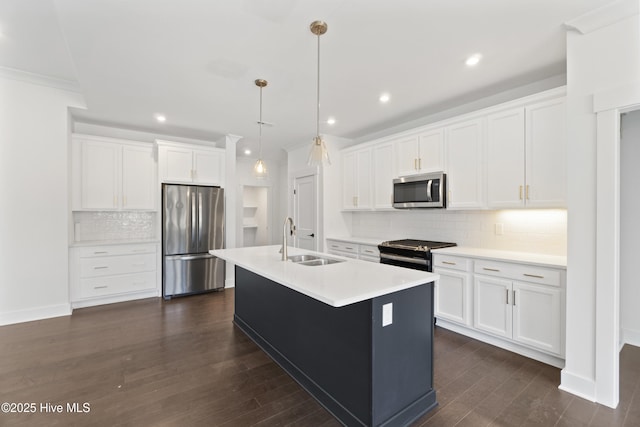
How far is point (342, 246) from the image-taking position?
467 centimetres

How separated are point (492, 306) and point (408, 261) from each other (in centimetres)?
95

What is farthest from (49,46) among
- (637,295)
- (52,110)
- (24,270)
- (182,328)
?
(637,295)

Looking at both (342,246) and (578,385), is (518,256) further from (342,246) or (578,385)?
(342,246)

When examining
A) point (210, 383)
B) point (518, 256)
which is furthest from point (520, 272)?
point (210, 383)

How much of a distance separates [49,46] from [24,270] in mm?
2587

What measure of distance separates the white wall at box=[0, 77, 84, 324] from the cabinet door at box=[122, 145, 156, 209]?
0.76m

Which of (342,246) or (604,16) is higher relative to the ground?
(604,16)

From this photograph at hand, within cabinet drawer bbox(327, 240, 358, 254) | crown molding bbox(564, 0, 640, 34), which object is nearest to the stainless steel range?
cabinet drawer bbox(327, 240, 358, 254)

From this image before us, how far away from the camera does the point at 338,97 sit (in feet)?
11.2

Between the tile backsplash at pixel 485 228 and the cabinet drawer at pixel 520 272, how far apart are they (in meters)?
0.57

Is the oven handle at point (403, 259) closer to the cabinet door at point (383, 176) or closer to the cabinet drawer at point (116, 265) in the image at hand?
the cabinet door at point (383, 176)

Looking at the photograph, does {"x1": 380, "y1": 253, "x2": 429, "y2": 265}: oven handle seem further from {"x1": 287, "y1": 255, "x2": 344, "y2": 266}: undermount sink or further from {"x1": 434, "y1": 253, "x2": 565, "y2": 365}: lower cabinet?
{"x1": 287, "y1": 255, "x2": 344, "y2": 266}: undermount sink

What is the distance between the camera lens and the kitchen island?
67.6 inches

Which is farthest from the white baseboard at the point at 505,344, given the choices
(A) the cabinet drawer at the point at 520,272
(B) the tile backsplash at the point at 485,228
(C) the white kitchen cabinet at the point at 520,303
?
(B) the tile backsplash at the point at 485,228
